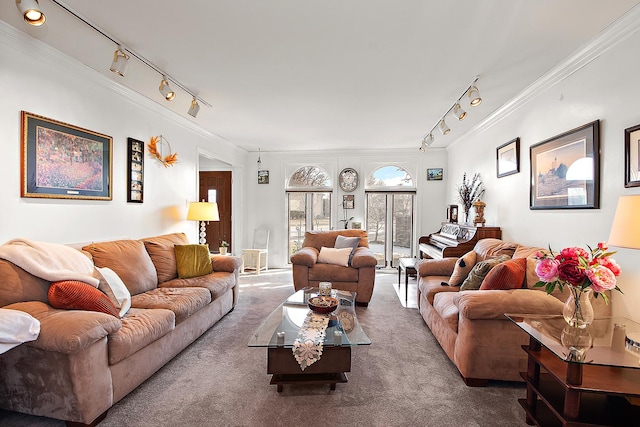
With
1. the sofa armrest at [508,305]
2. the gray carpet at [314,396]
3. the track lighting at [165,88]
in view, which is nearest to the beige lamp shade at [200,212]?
the track lighting at [165,88]

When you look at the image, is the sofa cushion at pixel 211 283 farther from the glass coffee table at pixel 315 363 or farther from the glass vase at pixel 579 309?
the glass vase at pixel 579 309

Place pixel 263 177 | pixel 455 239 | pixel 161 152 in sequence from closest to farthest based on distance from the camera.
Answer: pixel 161 152 < pixel 455 239 < pixel 263 177

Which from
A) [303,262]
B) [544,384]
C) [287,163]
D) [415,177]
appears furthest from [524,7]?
[287,163]

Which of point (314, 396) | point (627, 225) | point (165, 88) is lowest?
point (314, 396)

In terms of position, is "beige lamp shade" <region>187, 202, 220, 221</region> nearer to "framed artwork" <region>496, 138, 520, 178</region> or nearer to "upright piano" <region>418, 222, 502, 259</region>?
"upright piano" <region>418, 222, 502, 259</region>

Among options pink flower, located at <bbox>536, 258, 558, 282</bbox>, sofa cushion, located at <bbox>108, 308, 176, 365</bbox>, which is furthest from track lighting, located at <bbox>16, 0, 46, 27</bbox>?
pink flower, located at <bbox>536, 258, 558, 282</bbox>

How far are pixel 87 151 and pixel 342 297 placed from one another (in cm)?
277

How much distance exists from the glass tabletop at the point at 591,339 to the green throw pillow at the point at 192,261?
118 inches

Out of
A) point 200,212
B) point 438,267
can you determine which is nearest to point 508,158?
point 438,267

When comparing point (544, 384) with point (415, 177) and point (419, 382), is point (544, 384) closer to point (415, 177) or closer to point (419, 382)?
point (419, 382)

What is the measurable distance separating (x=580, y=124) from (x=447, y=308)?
1823mm

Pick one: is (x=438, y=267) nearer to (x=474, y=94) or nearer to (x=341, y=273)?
(x=341, y=273)

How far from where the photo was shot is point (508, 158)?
373 centimetres

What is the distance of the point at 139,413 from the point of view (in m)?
1.96
